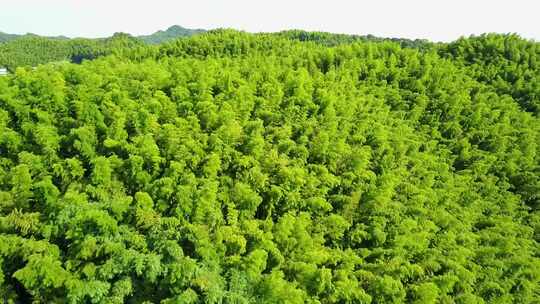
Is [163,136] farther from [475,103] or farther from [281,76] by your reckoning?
[475,103]

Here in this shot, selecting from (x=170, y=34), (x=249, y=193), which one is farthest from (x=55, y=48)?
(x=170, y=34)

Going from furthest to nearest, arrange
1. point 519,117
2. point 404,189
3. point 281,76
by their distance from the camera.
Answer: point 519,117 → point 281,76 → point 404,189

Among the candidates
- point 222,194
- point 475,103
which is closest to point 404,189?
point 222,194

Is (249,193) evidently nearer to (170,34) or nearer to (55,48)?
(55,48)

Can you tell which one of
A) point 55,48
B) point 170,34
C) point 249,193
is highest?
point 170,34

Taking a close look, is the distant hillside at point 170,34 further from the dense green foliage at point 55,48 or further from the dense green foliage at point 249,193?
the dense green foliage at point 249,193

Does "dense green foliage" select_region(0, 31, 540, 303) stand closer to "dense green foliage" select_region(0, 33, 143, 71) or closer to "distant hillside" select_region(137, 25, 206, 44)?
"dense green foliage" select_region(0, 33, 143, 71)

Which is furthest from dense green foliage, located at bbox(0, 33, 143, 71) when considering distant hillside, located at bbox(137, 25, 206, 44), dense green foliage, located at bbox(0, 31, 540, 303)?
distant hillside, located at bbox(137, 25, 206, 44)

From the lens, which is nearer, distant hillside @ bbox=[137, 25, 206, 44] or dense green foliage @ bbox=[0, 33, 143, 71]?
dense green foliage @ bbox=[0, 33, 143, 71]
